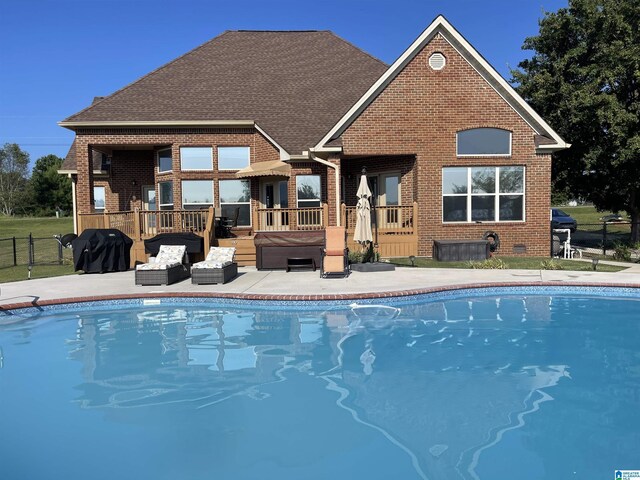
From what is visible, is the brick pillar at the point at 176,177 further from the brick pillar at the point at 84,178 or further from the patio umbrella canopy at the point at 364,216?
the patio umbrella canopy at the point at 364,216

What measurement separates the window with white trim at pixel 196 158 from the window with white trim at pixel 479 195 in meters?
9.49

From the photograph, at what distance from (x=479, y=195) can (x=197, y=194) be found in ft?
37.1

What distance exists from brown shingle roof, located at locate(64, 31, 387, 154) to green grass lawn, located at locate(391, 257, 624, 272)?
20.3ft

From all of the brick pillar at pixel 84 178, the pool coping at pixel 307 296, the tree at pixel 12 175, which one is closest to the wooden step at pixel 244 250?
the brick pillar at pixel 84 178

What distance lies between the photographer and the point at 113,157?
2231 centimetres

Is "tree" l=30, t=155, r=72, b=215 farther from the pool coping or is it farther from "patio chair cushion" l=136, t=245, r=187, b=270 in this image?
the pool coping

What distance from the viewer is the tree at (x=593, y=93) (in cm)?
1972

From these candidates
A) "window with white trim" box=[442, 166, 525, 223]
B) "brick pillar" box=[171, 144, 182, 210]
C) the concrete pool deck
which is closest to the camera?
the concrete pool deck

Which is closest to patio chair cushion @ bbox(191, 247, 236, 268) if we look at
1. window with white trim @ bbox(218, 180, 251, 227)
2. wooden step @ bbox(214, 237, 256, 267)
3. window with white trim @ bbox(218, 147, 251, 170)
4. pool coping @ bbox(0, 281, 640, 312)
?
pool coping @ bbox(0, 281, 640, 312)

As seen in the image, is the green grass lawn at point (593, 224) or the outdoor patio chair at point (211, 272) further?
the green grass lawn at point (593, 224)

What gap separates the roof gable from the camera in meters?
17.5

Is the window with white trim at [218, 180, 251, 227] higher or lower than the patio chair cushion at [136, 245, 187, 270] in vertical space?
higher

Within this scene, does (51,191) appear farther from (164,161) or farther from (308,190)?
(308,190)

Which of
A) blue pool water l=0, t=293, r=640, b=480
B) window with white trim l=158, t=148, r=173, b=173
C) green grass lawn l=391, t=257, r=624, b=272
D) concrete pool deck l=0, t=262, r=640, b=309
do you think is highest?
window with white trim l=158, t=148, r=173, b=173
